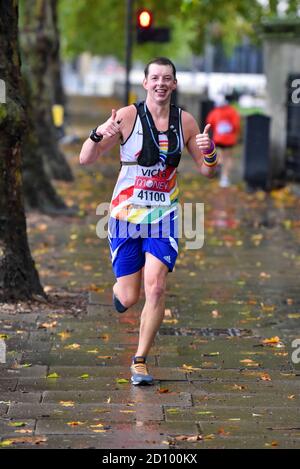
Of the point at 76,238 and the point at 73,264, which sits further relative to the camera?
the point at 76,238

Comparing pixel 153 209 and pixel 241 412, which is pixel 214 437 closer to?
pixel 241 412

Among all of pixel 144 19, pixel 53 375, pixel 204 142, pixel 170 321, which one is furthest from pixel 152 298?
pixel 144 19

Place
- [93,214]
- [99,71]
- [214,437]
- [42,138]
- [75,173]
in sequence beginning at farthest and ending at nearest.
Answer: [99,71] → [75,173] → [42,138] → [93,214] → [214,437]

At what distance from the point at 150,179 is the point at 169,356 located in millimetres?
1468

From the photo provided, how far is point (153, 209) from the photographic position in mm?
7871

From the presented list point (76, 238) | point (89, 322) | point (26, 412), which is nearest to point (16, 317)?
point (89, 322)

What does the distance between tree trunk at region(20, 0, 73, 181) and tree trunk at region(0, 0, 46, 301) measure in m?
9.96

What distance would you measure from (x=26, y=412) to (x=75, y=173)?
17.7 meters

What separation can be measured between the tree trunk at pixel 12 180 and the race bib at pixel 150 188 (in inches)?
97.4

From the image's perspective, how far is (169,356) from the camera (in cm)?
870

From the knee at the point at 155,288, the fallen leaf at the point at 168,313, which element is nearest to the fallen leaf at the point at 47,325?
the fallen leaf at the point at 168,313

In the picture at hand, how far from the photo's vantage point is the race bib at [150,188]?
7.84 meters
